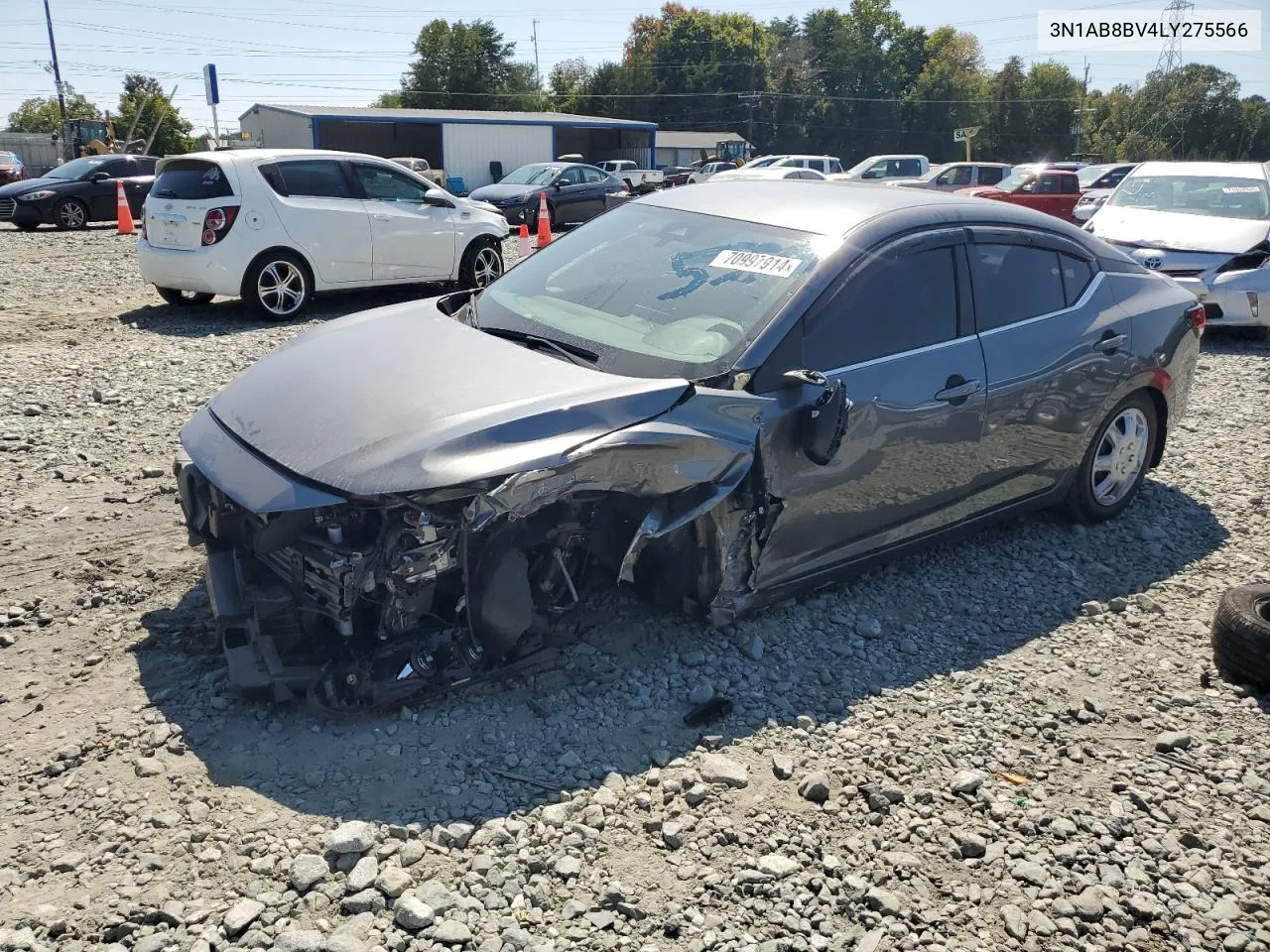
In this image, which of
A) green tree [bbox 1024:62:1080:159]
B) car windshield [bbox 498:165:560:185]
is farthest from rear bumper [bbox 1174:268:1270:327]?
green tree [bbox 1024:62:1080:159]

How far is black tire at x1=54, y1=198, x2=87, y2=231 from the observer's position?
19.9 m

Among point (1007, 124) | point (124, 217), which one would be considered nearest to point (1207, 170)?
point (124, 217)

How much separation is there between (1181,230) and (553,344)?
9087mm

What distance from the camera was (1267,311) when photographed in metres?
10.1

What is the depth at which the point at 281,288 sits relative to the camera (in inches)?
407

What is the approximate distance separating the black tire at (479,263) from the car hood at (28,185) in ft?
39.1

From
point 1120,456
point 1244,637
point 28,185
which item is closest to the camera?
point 1244,637

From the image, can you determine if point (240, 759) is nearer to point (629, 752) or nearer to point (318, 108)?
point (629, 752)

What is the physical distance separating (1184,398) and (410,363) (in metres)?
4.12

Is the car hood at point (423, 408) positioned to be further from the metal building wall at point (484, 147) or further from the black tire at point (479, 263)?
the metal building wall at point (484, 147)

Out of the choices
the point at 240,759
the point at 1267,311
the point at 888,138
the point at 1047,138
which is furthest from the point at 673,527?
the point at 1047,138

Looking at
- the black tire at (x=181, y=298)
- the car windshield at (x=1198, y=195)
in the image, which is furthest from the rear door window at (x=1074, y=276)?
the black tire at (x=181, y=298)

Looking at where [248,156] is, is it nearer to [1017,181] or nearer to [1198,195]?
[1198,195]

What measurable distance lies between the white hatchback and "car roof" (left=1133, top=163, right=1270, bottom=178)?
817cm
